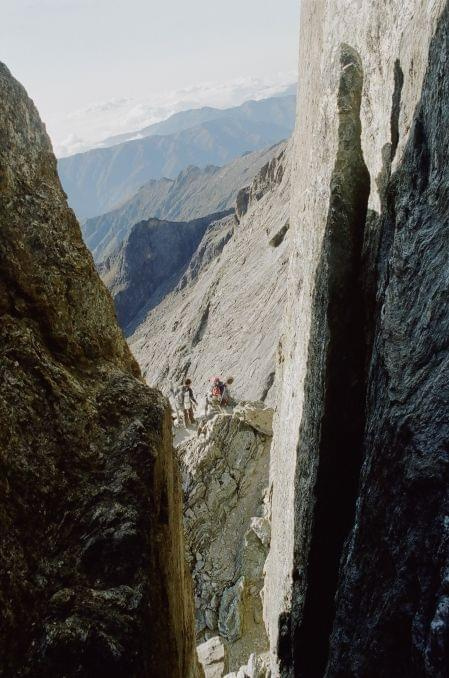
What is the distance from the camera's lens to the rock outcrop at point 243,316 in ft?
182

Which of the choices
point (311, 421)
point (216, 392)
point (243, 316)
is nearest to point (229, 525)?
point (216, 392)

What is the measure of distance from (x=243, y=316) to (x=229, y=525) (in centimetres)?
5276

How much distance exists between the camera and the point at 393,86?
11.1m

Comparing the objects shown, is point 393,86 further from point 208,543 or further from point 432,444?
point 208,543

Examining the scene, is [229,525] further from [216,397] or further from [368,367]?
[368,367]

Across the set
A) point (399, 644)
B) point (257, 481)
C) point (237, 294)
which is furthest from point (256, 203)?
point (399, 644)

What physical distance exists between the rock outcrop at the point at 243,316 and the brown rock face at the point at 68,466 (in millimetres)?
28792

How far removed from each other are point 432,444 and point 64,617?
6.48 meters

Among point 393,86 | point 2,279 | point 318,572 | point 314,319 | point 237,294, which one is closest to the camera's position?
point 2,279

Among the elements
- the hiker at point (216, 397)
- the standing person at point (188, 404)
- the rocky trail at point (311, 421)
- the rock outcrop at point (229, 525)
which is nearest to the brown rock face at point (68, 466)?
the rocky trail at point (311, 421)

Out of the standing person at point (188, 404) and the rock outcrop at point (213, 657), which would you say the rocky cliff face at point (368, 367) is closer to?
the rock outcrop at point (213, 657)

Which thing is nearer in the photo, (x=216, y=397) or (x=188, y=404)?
(x=216, y=397)

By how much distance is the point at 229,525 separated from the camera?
23.7 metres

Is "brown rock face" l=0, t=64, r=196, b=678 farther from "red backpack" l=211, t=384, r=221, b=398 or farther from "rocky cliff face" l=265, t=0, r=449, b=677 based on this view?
"red backpack" l=211, t=384, r=221, b=398
